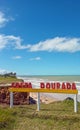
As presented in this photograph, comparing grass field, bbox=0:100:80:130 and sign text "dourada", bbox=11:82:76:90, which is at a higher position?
sign text "dourada", bbox=11:82:76:90

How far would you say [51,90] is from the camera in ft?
38.8

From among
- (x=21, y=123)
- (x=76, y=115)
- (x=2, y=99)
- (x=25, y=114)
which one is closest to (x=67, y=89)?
(x=76, y=115)

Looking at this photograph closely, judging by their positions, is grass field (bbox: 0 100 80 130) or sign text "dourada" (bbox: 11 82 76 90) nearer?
grass field (bbox: 0 100 80 130)

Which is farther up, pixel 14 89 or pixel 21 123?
pixel 14 89

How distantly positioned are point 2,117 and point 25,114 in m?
1.09

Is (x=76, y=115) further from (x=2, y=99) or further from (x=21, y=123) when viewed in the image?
(x=2, y=99)

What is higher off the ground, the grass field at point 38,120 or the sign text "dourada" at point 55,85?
the sign text "dourada" at point 55,85

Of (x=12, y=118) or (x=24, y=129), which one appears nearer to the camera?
(x=24, y=129)

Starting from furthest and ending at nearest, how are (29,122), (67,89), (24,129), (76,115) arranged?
(67,89) → (76,115) → (29,122) → (24,129)

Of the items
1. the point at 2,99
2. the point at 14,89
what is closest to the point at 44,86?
the point at 14,89

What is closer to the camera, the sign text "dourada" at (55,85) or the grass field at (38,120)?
the grass field at (38,120)

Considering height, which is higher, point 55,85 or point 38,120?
point 55,85

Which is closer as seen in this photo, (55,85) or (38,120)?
(38,120)

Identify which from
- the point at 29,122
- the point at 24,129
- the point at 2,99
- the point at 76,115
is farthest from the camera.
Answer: the point at 2,99
